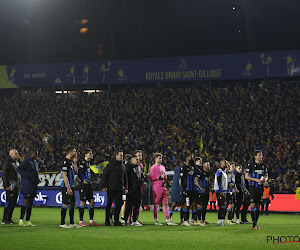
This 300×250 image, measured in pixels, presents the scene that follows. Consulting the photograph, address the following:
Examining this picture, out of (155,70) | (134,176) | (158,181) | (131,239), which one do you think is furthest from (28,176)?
(155,70)

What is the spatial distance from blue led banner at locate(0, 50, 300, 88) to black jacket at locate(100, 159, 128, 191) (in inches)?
1159

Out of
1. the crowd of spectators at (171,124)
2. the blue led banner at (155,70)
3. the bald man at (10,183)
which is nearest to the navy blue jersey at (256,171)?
the bald man at (10,183)

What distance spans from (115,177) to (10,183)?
3595 mm

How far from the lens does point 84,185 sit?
1755cm

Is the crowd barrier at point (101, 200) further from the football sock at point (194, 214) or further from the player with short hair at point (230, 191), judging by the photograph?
the football sock at point (194, 214)

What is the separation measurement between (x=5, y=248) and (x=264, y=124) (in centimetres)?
2982

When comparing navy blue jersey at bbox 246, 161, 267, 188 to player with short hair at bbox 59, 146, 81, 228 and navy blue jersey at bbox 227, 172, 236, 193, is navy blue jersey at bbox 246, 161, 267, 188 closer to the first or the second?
navy blue jersey at bbox 227, 172, 236, 193

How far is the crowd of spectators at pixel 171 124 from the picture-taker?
120 ft

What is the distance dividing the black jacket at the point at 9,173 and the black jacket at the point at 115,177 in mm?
3008

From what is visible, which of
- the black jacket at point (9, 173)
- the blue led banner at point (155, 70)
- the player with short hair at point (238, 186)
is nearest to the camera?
the black jacket at point (9, 173)

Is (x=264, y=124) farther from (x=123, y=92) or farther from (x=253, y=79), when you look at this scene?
(x=123, y=92)

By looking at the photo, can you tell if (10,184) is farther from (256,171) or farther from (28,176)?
(256,171)

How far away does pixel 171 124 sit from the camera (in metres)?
42.9

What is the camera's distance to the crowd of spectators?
36.4 metres
